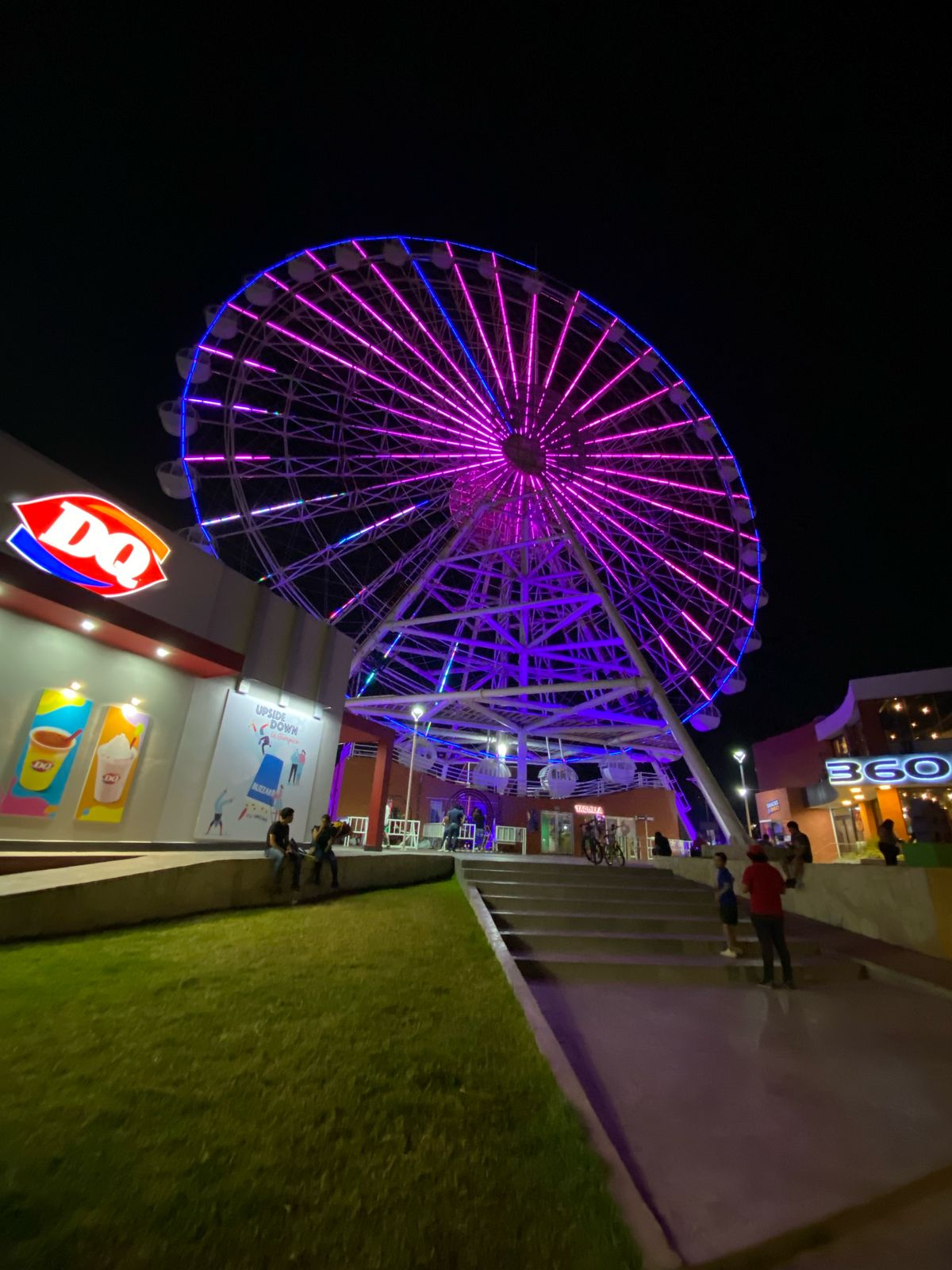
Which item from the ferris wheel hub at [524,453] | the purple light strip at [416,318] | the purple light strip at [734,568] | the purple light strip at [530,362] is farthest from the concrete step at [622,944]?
the purple light strip at [734,568]

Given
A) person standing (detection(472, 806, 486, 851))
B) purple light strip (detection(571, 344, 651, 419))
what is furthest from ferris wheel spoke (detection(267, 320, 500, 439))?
person standing (detection(472, 806, 486, 851))

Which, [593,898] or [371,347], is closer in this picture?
[593,898]

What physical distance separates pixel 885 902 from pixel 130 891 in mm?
12169

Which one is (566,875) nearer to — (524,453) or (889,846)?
(889,846)

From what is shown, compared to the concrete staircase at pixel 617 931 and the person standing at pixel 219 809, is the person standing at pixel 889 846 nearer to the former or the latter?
the concrete staircase at pixel 617 931

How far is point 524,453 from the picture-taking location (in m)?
23.0

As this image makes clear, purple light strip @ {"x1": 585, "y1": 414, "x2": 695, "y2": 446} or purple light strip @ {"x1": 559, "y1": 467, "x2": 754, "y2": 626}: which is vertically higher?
purple light strip @ {"x1": 585, "y1": 414, "x2": 695, "y2": 446}

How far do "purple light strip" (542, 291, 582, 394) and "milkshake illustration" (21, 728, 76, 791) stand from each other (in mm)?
20483

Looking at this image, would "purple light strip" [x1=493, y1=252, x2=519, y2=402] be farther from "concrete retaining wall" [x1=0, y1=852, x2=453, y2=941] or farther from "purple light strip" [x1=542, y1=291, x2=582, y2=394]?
"concrete retaining wall" [x1=0, y1=852, x2=453, y2=941]

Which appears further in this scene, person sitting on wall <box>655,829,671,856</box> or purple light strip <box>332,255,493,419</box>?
person sitting on wall <box>655,829,671,856</box>

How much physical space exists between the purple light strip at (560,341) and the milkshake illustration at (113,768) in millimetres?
19810

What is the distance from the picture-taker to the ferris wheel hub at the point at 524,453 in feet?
74.8

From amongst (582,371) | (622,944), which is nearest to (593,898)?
(622,944)

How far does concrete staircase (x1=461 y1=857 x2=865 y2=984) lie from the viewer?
7539 mm
